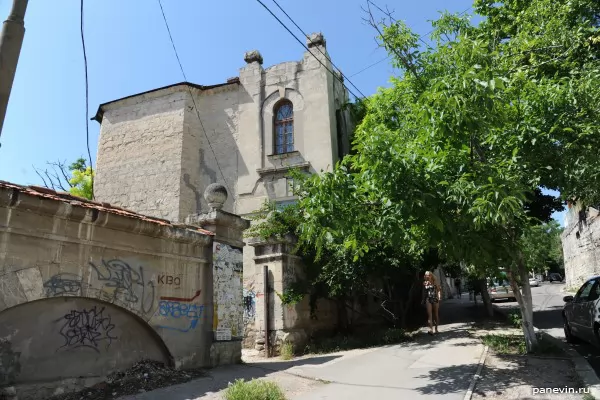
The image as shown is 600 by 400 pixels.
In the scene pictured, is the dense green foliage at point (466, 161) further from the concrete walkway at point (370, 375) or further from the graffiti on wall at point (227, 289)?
the graffiti on wall at point (227, 289)

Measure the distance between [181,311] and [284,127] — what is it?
407 inches

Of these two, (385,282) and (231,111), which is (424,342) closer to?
(385,282)

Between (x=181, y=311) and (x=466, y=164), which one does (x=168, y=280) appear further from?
(x=466, y=164)

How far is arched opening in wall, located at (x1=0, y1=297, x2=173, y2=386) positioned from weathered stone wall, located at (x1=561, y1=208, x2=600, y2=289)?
78.1 feet

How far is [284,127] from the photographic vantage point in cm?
1638

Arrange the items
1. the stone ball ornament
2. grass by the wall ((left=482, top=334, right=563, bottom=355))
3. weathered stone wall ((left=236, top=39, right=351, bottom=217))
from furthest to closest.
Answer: weathered stone wall ((left=236, top=39, right=351, bottom=217)) < the stone ball ornament < grass by the wall ((left=482, top=334, right=563, bottom=355))

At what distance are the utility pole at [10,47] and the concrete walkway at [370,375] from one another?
3.92 meters

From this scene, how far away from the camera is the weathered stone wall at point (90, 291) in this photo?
5246 mm

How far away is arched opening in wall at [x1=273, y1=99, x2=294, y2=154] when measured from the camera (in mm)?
16141

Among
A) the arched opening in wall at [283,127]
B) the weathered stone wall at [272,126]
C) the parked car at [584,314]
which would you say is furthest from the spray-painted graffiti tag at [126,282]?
the arched opening in wall at [283,127]

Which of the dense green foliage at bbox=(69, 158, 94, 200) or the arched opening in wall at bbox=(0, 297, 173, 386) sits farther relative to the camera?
the dense green foliage at bbox=(69, 158, 94, 200)

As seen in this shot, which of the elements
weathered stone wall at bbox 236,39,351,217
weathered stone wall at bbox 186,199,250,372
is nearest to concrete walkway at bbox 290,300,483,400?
weathered stone wall at bbox 186,199,250,372

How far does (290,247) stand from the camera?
11305 mm

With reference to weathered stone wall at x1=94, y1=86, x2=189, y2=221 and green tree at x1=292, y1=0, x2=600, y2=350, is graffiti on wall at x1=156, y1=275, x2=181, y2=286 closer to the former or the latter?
green tree at x1=292, y1=0, x2=600, y2=350
